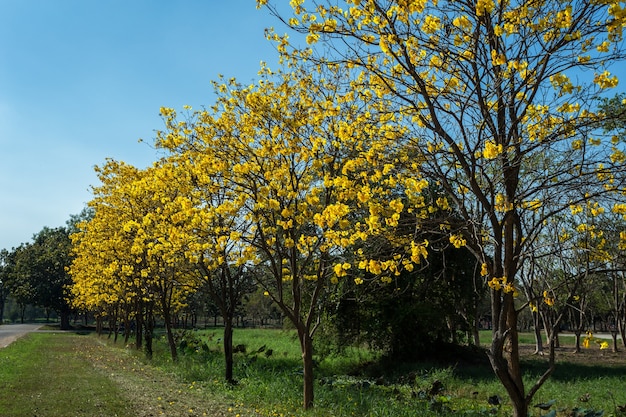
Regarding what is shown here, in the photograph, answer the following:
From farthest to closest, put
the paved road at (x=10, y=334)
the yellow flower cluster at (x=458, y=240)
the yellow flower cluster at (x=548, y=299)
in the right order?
1. the paved road at (x=10, y=334)
2. the yellow flower cluster at (x=458, y=240)
3. the yellow flower cluster at (x=548, y=299)

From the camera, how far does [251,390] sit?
8.90m

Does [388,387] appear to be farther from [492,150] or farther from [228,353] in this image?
[492,150]

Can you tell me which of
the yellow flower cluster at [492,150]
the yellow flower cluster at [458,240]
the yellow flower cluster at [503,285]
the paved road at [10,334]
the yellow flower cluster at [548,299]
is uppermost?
the yellow flower cluster at [492,150]

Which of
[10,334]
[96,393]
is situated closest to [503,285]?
[96,393]

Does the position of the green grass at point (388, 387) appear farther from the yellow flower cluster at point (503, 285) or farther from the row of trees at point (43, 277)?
the row of trees at point (43, 277)

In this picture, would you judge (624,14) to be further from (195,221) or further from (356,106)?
(195,221)

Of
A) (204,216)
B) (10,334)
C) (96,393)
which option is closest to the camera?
(204,216)

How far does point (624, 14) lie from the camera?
377 centimetres

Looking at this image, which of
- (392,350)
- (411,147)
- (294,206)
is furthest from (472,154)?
(392,350)

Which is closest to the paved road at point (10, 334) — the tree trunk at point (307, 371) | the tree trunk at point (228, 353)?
the tree trunk at point (228, 353)

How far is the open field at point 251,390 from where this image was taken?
24.9 ft

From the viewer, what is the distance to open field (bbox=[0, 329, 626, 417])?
24.9ft

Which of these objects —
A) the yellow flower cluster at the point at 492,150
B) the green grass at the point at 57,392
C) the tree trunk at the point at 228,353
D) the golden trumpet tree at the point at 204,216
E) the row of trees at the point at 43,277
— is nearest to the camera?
the yellow flower cluster at the point at 492,150

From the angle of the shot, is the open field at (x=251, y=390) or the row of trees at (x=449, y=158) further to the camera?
the open field at (x=251, y=390)
